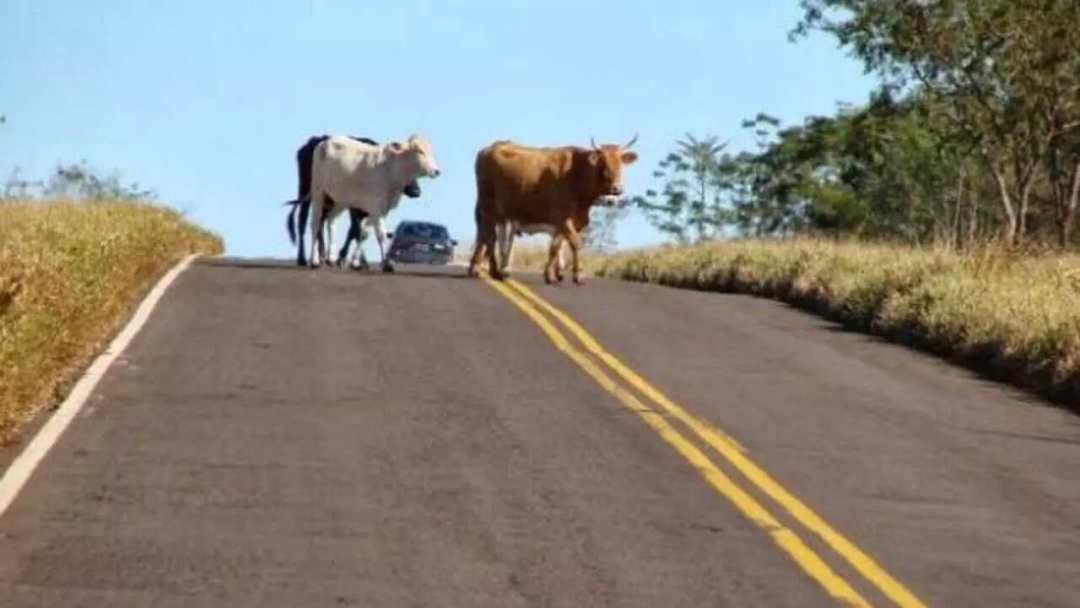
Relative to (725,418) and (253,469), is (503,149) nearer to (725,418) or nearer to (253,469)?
(725,418)

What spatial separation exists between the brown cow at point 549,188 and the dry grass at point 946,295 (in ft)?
8.38

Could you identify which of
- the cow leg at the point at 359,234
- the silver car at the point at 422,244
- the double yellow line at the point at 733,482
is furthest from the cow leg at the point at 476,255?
the silver car at the point at 422,244

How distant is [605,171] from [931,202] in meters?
37.3

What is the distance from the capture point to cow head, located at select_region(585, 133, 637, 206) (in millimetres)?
32875

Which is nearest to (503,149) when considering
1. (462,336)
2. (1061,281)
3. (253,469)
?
(1061,281)

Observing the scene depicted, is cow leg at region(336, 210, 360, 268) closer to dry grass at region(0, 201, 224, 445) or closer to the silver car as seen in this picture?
dry grass at region(0, 201, 224, 445)

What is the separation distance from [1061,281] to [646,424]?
1106cm

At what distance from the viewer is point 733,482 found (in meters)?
16.2

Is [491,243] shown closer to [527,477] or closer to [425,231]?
[527,477]

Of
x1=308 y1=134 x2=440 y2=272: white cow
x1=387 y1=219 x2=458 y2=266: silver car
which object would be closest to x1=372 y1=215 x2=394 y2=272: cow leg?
x1=308 y1=134 x2=440 y2=272: white cow

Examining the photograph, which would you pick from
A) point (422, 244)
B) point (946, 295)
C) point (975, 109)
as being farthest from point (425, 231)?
point (946, 295)

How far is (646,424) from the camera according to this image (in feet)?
60.5

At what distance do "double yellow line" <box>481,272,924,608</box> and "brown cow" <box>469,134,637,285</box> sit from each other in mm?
7797

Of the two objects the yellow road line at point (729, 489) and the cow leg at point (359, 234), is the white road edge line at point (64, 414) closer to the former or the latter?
the yellow road line at point (729, 489)
